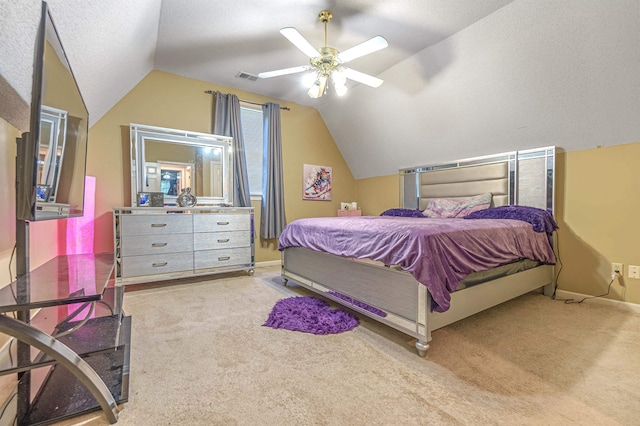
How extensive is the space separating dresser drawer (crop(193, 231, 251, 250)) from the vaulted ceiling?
1.64m

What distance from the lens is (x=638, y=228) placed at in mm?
2441

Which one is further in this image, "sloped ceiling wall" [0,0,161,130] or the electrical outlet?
the electrical outlet

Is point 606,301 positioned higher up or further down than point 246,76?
further down

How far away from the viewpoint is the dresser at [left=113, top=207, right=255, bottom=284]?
290cm

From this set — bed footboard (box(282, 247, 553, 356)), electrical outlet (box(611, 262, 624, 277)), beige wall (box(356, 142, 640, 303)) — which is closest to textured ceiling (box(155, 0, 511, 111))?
beige wall (box(356, 142, 640, 303))

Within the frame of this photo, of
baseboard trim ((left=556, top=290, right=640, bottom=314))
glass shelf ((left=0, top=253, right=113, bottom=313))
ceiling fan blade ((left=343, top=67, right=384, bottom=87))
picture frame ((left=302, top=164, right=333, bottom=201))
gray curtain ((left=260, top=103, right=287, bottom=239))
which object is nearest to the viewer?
glass shelf ((left=0, top=253, right=113, bottom=313))

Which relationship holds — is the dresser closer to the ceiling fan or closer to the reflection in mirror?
the reflection in mirror

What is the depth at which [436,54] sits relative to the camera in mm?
3012

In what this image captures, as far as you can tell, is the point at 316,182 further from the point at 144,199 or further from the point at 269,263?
the point at 144,199

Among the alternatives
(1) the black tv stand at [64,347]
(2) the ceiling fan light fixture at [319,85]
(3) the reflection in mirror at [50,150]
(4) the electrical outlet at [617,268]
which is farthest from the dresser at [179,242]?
(4) the electrical outlet at [617,268]

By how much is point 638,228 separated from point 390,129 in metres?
2.76

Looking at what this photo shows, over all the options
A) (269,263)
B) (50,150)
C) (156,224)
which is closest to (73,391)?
(50,150)

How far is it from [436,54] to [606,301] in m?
2.84

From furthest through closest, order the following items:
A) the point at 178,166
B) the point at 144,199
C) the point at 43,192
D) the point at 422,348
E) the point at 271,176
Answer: the point at 271,176
the point at 178,166
the point at 144,199
the point at 422,348
the point at 43,192
